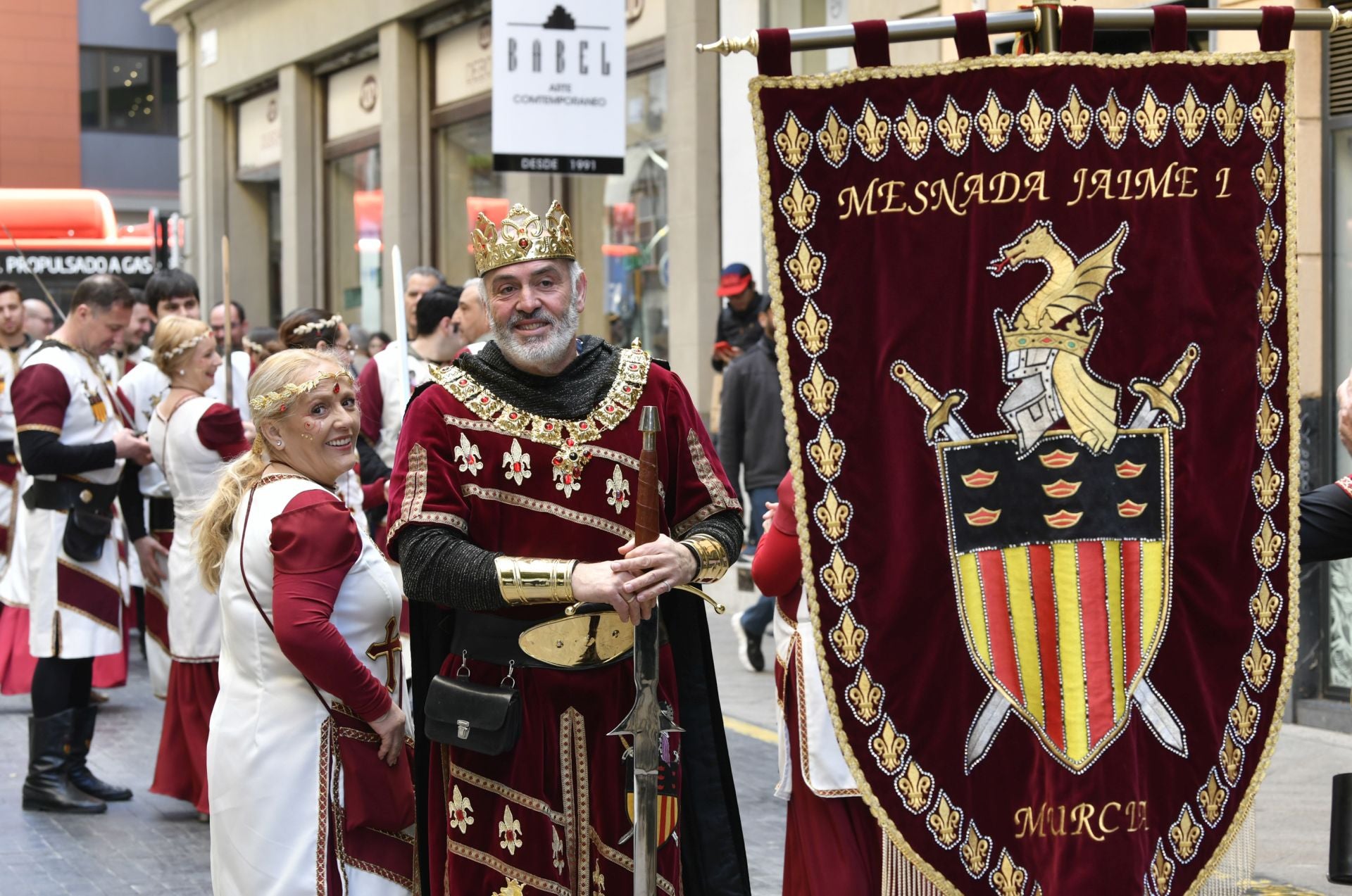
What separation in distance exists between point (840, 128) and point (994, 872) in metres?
1.52

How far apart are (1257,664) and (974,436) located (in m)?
0.80

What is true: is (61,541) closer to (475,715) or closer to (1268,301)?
(475,715)

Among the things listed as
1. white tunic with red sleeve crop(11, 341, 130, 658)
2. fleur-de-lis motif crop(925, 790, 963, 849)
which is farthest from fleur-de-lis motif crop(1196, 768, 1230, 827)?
white tunic with red sleeve crop(11, 341, 130, 658)

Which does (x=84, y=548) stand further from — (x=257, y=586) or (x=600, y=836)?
(x=600, y=836)

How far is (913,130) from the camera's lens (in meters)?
3.51

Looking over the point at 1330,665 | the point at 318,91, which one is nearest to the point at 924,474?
the point at 1330,665

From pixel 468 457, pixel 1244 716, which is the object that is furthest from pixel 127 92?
pixel 1244 716

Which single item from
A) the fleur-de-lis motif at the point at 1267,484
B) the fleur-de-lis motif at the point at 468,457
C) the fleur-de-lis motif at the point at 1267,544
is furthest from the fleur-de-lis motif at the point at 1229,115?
the fleur-de-lis motif at the point at 468,457

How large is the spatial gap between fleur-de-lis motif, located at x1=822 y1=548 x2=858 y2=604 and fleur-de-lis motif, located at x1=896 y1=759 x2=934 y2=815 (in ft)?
1.21

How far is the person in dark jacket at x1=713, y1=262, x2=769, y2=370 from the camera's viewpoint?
11.1m

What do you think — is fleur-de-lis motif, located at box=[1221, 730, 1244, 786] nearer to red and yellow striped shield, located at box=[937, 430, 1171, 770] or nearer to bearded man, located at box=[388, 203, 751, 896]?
red and yellow striped shield, located at box=[937, 430, 1171, 770]

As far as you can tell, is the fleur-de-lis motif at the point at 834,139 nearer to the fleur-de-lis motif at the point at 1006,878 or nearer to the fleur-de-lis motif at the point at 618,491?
the fleur-de-lis motif at the point at 618,491

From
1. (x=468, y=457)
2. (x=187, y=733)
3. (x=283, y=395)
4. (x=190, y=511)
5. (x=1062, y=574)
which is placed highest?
(x=283, y=395)

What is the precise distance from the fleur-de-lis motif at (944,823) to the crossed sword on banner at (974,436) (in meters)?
0.09
